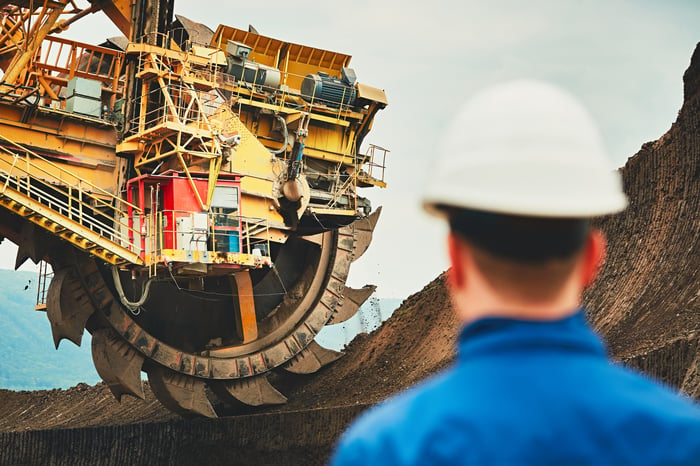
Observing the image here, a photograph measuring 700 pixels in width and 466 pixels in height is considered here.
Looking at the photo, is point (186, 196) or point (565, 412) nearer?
point (565, 412)

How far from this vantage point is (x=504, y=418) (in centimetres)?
173

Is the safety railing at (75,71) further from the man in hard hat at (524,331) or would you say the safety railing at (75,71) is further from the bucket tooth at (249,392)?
the man in hard hat at (524,331)

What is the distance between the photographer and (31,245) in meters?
18.0

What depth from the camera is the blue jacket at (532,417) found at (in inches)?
67.7

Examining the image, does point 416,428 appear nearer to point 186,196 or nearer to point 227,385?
point 186,196

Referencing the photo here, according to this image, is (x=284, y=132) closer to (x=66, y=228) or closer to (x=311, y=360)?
(x=311, y=360)

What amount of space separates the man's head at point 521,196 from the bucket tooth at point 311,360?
2042 cm

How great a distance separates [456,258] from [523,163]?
0.23 meters

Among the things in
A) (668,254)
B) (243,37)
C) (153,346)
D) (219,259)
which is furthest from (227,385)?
(668,254)

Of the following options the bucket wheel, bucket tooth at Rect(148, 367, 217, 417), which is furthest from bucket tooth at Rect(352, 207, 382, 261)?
bucket tooth at Rect(148, 367, 217, 417)

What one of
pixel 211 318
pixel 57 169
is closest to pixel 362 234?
pixel 211 318

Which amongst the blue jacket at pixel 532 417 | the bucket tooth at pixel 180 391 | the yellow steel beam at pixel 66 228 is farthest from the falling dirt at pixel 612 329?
the blue jacket at pixel 532 417

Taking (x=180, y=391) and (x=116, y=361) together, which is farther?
(x=180, y=391)

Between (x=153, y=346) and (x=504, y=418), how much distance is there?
60.7ft
